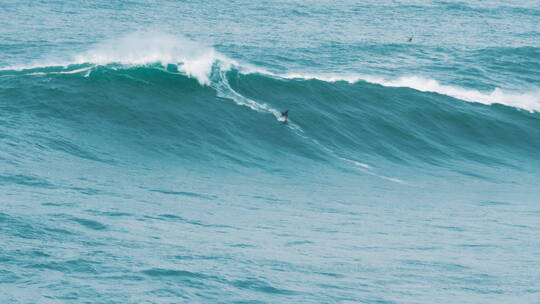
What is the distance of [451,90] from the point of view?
164ft

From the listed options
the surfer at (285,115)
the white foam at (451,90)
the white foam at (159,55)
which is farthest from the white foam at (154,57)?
the surfer at (285,115)

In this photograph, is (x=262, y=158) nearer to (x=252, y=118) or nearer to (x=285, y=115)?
(x=252, y=118)

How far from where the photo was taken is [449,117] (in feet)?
148

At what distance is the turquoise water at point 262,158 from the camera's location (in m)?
20.8

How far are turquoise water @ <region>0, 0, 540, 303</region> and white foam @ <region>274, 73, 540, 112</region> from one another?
0.22 meters

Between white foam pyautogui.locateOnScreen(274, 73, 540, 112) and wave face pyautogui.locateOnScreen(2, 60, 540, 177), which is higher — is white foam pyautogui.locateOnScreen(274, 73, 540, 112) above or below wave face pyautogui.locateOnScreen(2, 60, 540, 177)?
above

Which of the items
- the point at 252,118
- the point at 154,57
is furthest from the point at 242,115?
the point at 154,57

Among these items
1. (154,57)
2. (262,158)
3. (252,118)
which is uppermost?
(154,57)


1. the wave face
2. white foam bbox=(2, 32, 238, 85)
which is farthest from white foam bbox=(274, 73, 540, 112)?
white foam bbox=(2, 32, 238, 85)

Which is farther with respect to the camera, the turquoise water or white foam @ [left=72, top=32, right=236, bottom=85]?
white foam @ [left=72, top=32, right=236, bottom=85]

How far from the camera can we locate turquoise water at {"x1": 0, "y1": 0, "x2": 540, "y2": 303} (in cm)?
2078

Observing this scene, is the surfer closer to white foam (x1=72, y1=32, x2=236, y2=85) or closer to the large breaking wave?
the large breaking wave

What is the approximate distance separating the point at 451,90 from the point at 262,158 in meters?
19.0

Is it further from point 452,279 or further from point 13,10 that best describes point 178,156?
point 13,10
